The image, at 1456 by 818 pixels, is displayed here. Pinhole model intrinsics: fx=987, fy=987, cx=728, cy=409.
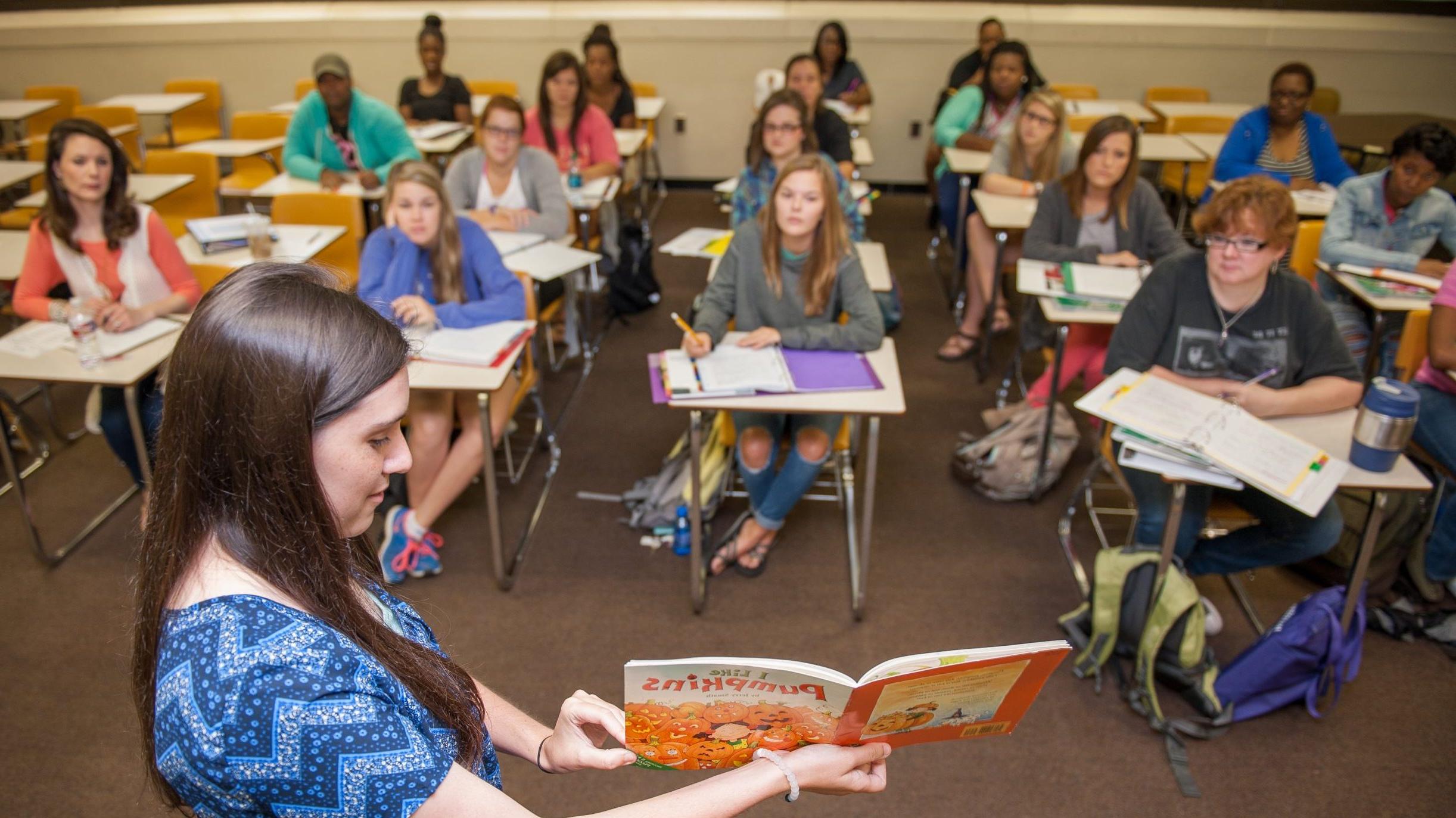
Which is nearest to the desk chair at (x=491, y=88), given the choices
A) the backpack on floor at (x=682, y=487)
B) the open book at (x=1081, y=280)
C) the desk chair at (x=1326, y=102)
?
the backpack on floor at (x=682, y=487)

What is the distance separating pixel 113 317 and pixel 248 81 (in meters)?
5.65

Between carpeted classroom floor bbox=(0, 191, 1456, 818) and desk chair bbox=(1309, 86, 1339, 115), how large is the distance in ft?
16.2

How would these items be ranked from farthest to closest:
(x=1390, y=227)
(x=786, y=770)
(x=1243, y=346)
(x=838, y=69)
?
1. (x=838, y=69)
2. (x=1390, y=227)
3. (x=1243, y=346)
4. (x=786, y=770)

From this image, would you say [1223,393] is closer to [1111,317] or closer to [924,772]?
[1111,317]

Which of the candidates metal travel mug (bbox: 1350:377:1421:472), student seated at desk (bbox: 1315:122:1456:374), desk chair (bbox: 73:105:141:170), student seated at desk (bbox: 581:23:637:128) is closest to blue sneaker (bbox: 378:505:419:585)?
metal travel mug (bbox: 1350:377:1421:472)

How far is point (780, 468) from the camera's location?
330 centimetres

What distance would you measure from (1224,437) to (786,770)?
1.71 metres

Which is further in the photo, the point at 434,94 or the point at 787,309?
the point at 434,94

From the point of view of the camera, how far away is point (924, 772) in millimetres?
2496

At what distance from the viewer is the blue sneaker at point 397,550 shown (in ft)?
10.4

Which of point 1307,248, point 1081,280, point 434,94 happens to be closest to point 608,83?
point 434,94

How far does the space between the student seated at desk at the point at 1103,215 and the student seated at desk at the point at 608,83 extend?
10.5 feet

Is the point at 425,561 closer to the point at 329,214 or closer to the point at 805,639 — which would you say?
the point at 805,639

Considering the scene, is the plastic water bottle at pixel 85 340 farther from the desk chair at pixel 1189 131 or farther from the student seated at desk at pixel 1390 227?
the desk chair at pixel 1189 131
